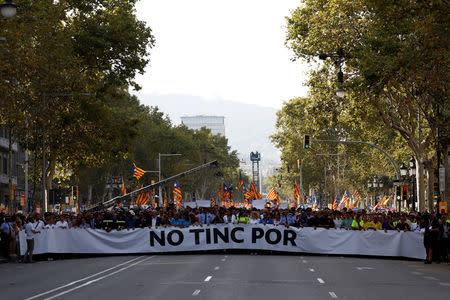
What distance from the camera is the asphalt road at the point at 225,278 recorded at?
16.9 metres

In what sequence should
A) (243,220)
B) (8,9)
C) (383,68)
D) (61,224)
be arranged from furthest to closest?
(243,220)
(61,224)
(383,68)
(8,9)

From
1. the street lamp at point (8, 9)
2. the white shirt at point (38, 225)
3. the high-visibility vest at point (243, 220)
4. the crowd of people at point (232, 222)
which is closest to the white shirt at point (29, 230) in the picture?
the crowd of people at point (232, 222)

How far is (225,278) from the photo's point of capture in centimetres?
2056

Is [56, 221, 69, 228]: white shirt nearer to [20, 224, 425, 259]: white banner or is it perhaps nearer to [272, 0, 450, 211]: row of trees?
[20, 224, 425, 259]: white banner

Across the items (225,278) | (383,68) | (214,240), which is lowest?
(225,278)

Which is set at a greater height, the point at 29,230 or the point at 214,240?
the point at 29,230

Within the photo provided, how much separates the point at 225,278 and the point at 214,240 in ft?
39.2

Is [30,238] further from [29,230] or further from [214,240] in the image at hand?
[214,240]

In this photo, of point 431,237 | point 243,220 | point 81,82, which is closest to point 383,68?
point 431,237

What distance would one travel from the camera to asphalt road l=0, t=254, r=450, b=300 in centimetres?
1686

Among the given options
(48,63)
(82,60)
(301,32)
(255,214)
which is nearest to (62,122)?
(82,60)

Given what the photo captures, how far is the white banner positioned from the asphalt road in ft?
4.11

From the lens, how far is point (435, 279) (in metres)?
21.1

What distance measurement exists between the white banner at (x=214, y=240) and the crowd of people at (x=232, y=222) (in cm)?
39
